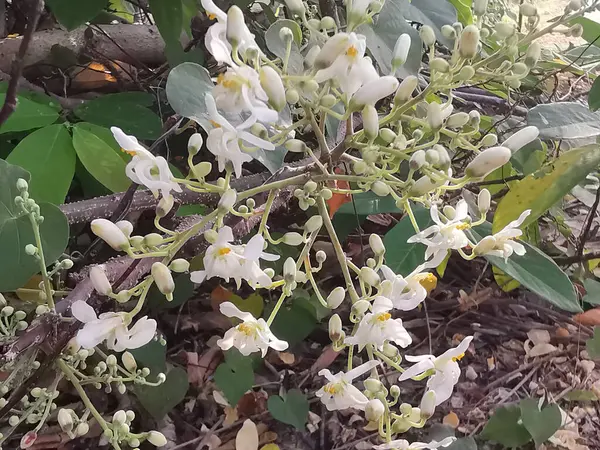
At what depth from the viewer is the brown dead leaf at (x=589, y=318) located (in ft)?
2.88

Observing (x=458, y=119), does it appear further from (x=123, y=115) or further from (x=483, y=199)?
(x=123, y=115)

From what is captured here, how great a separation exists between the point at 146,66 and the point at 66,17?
1.00ft

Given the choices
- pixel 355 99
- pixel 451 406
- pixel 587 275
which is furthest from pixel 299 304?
pixel 587 275

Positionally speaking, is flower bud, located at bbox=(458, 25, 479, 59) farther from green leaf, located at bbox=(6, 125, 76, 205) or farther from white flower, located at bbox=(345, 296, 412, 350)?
green leaf, located at bbox=(6, 125, 76, 205)

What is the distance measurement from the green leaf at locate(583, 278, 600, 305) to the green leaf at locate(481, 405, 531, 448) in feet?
0.67

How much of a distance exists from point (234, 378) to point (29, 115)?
0.39 metres

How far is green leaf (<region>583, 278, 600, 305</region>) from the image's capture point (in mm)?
794

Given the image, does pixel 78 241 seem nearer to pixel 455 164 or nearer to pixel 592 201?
pixel 455 164

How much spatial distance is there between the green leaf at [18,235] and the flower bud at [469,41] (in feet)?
1.10

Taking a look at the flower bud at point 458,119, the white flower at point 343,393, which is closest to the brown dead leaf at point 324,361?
the white flower at point 343,393

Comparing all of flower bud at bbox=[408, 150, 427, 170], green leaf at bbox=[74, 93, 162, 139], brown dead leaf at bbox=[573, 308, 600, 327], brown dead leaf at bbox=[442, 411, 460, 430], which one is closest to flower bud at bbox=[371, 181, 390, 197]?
flower bud at bbox=[408, 150, 427, 170]

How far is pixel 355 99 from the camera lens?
1.13 feet

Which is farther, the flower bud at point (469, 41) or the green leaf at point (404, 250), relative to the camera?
the green leaf at point (404, 250)

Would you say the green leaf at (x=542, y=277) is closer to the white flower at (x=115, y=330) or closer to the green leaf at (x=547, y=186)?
the green leaf at (x=547, y=186)
